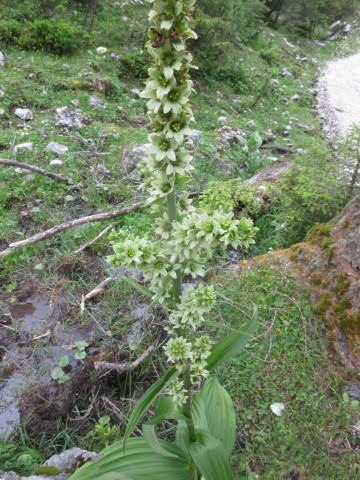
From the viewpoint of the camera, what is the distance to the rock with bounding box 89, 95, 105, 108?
366 inches

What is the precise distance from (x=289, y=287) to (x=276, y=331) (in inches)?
25.6

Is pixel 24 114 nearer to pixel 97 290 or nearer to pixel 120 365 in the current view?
pixel 97 290

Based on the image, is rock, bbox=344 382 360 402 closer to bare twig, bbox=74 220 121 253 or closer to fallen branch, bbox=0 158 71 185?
bare twig, bbox=74 220 121 253

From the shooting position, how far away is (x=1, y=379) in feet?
12.8

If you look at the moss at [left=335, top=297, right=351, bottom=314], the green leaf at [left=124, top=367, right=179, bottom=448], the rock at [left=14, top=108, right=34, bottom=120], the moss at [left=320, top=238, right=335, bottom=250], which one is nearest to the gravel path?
the moss at [left=320, top=238, right=335, bottom=250]

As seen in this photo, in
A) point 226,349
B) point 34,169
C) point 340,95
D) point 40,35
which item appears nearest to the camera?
point 226,349

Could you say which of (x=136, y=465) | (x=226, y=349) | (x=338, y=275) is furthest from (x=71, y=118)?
(x=136, y=465)

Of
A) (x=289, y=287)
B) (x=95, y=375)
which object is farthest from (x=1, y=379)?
(x=289, y=287)

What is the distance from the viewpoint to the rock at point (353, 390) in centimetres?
372

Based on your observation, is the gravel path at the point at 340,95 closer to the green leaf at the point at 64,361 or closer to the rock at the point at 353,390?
the rock at the point at 353,390

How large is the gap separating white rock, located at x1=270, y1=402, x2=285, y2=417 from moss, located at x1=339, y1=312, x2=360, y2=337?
99cm

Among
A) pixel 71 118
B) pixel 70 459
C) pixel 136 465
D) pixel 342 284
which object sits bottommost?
pixel 70 459

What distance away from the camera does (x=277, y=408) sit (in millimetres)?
3611

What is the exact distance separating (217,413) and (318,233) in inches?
105
